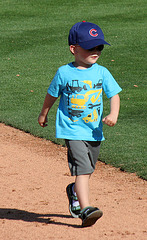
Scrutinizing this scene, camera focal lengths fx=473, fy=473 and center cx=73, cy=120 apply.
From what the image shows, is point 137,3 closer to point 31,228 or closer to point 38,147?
point 38,147

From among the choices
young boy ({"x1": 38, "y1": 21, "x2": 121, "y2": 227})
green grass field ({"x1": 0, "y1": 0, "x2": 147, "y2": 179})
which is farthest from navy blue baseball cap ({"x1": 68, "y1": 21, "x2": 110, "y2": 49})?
green grass field ({"x1": 0, "y1": 0, "x2": 147, "y2": 179})

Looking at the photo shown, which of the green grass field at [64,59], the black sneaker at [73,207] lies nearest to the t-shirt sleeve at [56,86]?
the black sneaker at [73,207]

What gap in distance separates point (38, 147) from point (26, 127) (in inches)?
45.1

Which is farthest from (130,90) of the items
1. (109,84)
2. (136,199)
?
(109,84)

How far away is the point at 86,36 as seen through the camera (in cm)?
432

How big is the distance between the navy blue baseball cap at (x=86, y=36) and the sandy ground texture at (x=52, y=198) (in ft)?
5.71

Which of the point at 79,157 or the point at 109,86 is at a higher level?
the point at 109,86

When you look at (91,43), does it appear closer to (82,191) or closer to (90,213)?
(82,191)

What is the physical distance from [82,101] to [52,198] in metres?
1.68

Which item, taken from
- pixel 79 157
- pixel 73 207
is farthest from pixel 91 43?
pixel 73 207

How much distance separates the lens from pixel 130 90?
465 inches

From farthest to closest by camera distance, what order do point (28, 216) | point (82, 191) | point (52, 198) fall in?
point (52, 198) < point (28, 216) < point (82, 191)

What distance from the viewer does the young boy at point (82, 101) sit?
14.2ft

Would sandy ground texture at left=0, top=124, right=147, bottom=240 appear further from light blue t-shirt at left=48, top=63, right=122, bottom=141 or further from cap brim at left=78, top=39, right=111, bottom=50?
cap brim at left=78, top=39, right=111, bottom=50
